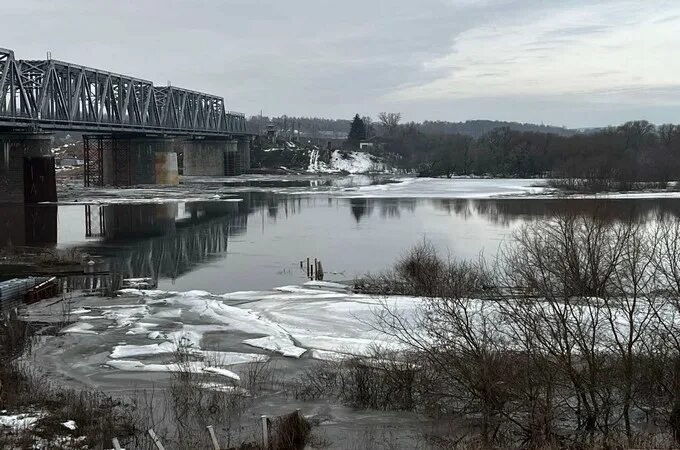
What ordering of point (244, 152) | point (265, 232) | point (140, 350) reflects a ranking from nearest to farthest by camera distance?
point (140, 350), point (265, 232), point (244, 152)

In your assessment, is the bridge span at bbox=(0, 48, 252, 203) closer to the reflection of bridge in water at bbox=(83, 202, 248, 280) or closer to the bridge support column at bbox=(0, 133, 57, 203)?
the bridge support column at bbox=(0, 133, 57, 203)

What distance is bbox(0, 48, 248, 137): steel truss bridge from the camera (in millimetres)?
63500

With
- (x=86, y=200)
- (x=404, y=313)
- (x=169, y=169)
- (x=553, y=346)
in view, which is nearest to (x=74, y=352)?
(x=404, y=313)

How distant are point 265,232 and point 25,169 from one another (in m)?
29.3

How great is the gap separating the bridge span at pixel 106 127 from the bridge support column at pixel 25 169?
0.25 ft

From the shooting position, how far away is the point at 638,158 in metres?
101

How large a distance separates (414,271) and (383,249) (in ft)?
29.8

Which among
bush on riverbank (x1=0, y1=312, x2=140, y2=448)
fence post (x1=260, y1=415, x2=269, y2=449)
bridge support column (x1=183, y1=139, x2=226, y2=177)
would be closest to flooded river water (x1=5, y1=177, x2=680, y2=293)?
fence post (x1=260, y1=415, x2=269, y2=449)

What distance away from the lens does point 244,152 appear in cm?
13975

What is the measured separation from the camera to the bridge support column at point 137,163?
8988 centimetres

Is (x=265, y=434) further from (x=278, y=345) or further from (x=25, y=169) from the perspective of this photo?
(x=25, y=169)

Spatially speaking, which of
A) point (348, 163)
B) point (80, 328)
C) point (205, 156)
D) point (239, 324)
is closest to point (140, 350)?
point (80, 328)

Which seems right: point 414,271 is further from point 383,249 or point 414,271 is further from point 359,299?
point 383,249

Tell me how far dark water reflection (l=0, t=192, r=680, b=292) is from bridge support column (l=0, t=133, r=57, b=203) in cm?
276
